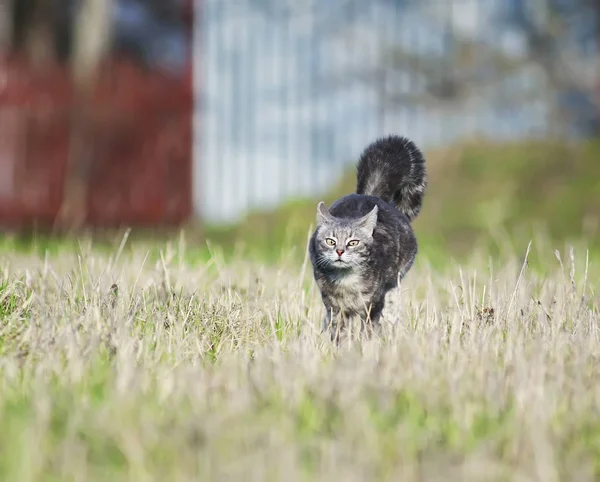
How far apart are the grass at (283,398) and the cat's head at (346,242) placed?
14.8 inches

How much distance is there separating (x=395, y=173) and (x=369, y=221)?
804 mm

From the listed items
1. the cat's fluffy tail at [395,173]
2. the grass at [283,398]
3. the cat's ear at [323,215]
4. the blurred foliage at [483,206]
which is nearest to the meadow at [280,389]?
the grass at [283,398]

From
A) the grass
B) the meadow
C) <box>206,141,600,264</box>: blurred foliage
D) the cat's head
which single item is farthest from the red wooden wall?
the cat's head

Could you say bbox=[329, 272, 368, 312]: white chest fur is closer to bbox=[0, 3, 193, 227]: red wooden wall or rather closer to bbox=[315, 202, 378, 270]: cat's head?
bbox=[315, 202, 378, 270]: cat's head

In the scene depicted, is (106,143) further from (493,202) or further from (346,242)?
(346,242)

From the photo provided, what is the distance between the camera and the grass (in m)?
2.34

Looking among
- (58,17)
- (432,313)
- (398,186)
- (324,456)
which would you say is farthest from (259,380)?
(58,17)

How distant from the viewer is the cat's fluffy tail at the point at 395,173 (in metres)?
4.77

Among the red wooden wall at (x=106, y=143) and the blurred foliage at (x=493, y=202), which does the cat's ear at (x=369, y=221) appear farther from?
the red wooden wall at (x=106, y=143)

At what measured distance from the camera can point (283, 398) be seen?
8.92ft

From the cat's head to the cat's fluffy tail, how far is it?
73 cm

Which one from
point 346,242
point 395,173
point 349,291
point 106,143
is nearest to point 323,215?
point 346,242

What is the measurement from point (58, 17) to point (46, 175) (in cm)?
424

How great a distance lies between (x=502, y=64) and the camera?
42.4 feet
